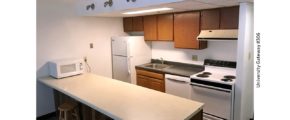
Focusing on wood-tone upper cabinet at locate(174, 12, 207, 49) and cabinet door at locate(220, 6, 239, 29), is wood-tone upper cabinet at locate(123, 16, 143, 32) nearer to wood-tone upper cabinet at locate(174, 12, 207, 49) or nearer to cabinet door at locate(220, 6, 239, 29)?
wood-tone upper cabinet at locate(174, 12, 207, 49)

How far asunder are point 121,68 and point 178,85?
4.73 ft

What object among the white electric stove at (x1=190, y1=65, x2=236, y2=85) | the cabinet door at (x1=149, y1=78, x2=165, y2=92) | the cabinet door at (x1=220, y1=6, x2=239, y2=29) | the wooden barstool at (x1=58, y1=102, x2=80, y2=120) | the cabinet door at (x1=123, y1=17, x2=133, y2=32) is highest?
the cabinet door at (x1=123, y1=17, x2=133, y2=32)

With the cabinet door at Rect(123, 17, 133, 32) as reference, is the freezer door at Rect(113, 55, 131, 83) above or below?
below

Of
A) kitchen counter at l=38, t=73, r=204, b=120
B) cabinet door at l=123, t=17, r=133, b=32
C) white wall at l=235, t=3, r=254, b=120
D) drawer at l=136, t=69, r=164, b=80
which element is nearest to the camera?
kitchen counter at l=38, t=73, r=204, b=120

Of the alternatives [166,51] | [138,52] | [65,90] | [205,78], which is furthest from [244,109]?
[65,90]

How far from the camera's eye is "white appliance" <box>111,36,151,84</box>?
3.87 m

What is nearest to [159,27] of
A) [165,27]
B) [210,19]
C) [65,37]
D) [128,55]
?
[165,27]

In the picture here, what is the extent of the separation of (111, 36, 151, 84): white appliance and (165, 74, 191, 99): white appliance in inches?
35.1

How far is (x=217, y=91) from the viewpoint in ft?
8.63

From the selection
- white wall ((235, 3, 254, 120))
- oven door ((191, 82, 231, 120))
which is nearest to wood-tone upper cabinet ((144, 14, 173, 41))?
oven door ((191, 82, 231, 120))

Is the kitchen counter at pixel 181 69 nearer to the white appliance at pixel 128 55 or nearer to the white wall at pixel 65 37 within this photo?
the white appliance at pixel 128 55

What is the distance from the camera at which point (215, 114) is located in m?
2.75

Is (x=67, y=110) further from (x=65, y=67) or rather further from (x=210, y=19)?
(x=210, y=19)
